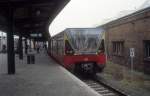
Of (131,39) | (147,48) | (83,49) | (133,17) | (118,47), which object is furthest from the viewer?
(118,47)

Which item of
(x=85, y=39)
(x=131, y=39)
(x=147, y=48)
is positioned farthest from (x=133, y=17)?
(x=85, y=39)

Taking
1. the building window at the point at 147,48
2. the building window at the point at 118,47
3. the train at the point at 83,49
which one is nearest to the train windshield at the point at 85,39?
the train at the point at 83,49

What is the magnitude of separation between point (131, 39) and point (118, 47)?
5.37 metres

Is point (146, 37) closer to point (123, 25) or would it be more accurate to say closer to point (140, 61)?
point (140, 61)

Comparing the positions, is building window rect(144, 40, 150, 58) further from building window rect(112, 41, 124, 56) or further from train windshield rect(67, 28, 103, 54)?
building window rect(112, 41, 124, 56)

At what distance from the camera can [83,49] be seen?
23016mm

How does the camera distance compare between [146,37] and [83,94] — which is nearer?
[83,94]

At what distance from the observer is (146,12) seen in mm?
26797

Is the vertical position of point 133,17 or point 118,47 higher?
point 133,17

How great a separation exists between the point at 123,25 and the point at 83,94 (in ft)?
71.1

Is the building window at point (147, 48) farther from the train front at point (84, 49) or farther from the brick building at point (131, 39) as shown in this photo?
the train front at point (84, 49)

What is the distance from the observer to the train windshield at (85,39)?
75.0 feet

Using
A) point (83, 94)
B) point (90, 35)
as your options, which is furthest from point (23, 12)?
point (83, 94)

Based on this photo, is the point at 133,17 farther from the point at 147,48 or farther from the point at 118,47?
the point at 118,47
